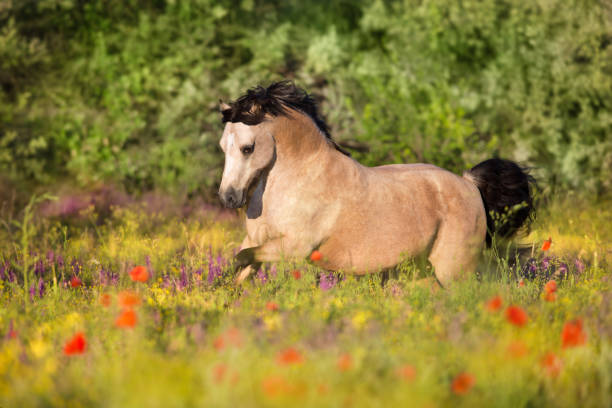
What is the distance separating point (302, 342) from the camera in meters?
2.86

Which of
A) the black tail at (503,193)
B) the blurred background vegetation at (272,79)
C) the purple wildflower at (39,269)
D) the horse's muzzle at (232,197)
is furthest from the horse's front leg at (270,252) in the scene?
the blurred background vegetation at (272,79)

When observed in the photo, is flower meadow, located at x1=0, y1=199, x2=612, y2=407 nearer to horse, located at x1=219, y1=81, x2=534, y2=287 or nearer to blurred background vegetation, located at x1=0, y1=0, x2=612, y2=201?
horse, located at x1=219, y1=81, x2=534, y2=287

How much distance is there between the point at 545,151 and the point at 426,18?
389 cm

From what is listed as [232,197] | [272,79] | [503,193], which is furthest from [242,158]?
[272,79]

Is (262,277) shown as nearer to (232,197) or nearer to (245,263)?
(245,263)

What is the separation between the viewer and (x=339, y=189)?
15.4 feet

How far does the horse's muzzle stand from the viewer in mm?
4398

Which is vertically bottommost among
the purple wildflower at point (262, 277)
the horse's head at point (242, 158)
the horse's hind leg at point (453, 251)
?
the purple wildflower at point (262, 277)

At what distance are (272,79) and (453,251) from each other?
26.3ft

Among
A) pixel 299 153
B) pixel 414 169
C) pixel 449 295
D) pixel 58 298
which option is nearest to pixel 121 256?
pixel 58 298

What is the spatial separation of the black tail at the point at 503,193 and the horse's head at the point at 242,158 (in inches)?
88.8

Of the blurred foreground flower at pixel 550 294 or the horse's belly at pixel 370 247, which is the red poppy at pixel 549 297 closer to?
the blurred foreground flower at pixel 550 294

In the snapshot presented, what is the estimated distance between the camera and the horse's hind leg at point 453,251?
16.0 ft

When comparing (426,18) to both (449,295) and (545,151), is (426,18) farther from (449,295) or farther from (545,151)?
(449,295)
